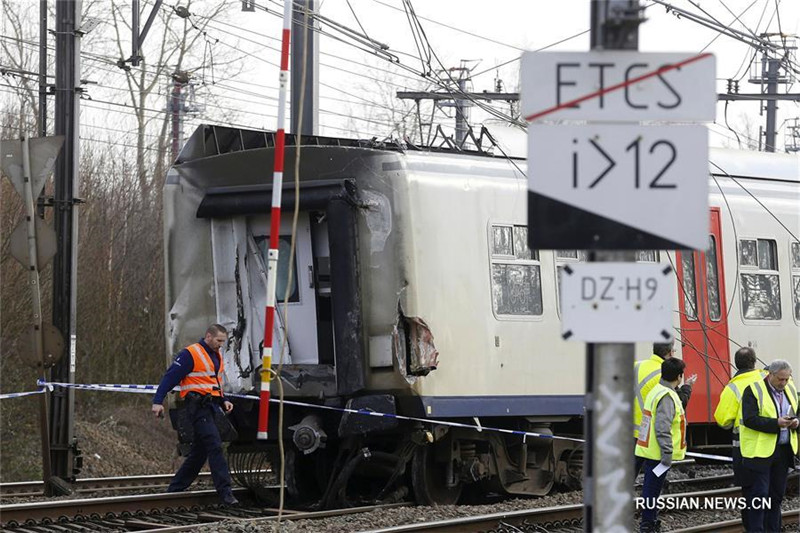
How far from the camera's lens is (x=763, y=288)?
15.2m

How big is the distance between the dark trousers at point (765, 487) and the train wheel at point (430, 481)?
3.24 metres

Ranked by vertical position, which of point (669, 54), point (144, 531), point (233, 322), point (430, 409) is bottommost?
point (144, 531)

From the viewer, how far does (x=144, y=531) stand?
10.6 metres

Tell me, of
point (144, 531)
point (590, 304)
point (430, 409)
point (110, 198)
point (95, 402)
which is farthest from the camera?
point (110, 198)

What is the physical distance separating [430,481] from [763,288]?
466cm

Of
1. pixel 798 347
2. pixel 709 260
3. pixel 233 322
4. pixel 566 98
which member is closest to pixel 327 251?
pixel 233 322

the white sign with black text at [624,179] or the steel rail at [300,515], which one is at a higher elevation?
the white sign with black text at [624,179]

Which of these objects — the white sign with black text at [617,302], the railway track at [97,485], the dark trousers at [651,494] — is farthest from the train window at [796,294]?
the white sign with black text at [617,302]

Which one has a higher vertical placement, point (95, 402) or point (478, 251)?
point (478, 251)

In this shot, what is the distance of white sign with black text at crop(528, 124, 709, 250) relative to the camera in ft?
17.4

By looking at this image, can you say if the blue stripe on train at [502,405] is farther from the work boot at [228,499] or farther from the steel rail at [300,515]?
the work boot at [228,499]

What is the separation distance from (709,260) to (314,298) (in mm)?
4468

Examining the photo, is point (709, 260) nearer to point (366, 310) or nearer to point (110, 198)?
point (366, 310)

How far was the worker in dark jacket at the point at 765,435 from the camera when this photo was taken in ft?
33.0
